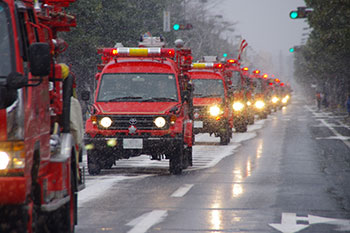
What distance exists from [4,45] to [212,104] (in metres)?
18.0

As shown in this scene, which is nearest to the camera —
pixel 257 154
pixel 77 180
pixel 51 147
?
pixel 51 147

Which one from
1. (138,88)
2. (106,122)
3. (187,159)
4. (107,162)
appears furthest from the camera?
(187,159)

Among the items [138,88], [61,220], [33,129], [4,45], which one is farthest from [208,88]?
[4,45]

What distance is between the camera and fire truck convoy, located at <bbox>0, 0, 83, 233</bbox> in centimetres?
673

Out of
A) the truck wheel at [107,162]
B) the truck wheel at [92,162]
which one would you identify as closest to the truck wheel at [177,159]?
the truck wheel at [107,162]

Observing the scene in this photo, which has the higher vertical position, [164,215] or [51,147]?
[51,147]

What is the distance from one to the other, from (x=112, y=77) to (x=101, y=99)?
1.88ft

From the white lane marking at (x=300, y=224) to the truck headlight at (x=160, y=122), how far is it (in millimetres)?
5260

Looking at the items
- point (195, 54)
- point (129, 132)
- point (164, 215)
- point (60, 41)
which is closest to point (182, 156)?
point (129, 132)

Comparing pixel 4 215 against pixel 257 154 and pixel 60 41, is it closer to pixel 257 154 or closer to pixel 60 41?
pixel 60 41

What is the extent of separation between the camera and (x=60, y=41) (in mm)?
9789

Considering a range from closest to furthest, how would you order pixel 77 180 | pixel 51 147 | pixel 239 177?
pixel 51 147 < pixel 77 180 < pixel 239 177

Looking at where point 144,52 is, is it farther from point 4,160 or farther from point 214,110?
point 4,160

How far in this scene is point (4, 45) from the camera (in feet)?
23.6
